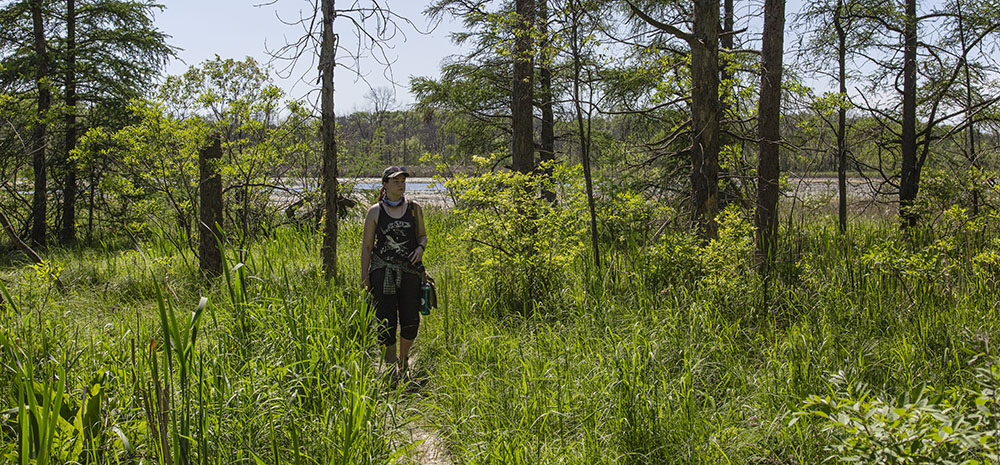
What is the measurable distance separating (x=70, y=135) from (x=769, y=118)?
14.6 meters

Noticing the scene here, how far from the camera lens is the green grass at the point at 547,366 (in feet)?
8.29

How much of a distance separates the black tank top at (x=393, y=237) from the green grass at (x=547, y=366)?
49 cm

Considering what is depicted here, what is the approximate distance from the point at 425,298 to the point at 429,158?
17.1 ft

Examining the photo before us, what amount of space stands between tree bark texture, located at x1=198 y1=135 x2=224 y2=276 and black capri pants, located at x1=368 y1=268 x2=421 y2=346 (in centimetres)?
381

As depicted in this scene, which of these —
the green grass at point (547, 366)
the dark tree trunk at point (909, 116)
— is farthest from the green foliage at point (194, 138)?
the dark tree trunk at point (909, 116)

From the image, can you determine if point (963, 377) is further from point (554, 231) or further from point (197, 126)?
point (197, 126)

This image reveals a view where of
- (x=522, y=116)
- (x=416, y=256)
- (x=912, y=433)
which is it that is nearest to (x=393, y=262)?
(x=416, y=256)

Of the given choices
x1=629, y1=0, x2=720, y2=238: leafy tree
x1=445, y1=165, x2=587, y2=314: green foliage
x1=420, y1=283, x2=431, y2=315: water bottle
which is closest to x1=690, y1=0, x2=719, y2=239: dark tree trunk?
x1=629, y1=0, x2=720, y2=238: leafy tree

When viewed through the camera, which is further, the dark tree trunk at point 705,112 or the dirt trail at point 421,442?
the dark tree trunk at point 705,112

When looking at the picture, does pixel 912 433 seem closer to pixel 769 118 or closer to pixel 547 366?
pixel 547 366

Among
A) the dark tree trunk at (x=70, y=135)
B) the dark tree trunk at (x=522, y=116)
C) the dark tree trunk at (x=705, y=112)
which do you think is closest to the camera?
the dark tree trunk at (x=705, y=112)

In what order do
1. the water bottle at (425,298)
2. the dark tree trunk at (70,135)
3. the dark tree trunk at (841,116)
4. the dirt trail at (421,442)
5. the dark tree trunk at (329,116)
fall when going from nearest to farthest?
the dirt trail at (421,442) < the water bottle at (425,298) < the dark tree trunk at (329,116) < the dark tree trunk at (841,116) < the dark tree trunk at (70,135)

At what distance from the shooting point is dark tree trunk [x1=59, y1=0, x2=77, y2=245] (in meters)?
12.8

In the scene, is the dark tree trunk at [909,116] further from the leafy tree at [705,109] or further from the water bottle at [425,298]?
the water bottle at [425,298]
